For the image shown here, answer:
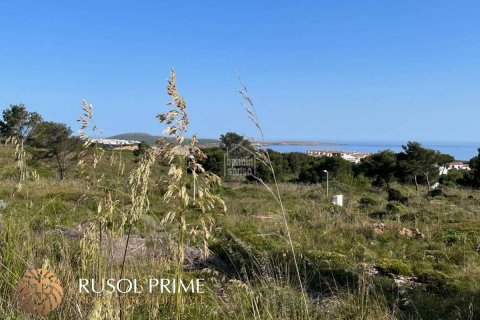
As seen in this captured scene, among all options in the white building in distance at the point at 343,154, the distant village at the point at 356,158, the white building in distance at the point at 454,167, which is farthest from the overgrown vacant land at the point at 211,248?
the white building in distance at the point at 454,167

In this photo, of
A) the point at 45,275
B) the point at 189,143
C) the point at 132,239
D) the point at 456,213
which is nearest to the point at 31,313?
the point at 45,275

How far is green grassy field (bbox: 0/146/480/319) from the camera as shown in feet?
8.02

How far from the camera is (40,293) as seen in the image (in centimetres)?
230

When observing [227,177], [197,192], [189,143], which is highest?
[189,143]

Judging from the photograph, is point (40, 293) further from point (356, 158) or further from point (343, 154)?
point (356, 158)

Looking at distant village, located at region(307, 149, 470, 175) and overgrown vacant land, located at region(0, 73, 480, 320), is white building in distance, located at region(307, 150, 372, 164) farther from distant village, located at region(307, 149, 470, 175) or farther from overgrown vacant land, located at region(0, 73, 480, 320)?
overgrown vacant land, located at region(0, 73, 480, 320)

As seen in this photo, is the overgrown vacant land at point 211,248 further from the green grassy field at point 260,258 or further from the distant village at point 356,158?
the distant village at point 356,158

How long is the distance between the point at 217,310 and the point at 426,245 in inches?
215

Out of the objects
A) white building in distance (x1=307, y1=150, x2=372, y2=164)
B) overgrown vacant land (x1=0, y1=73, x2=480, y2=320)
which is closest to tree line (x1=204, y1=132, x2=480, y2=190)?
white building in distance (x1=307, y1=150, x2=372, y2=164)

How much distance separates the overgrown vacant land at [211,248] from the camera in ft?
6.03

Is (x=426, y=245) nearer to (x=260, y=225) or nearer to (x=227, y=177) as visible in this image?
(x=260, y=225)

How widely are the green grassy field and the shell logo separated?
0.20 feet

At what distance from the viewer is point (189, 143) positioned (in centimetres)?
183

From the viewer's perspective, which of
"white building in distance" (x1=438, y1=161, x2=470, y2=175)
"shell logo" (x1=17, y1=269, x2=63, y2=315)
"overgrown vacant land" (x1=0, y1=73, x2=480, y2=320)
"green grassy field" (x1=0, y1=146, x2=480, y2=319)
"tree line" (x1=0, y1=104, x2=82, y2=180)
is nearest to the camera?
"overgrown vacant land" (x1=0, y1=73, x2=480, y2=320)
